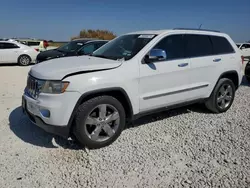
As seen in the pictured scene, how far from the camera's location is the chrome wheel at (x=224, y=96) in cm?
498

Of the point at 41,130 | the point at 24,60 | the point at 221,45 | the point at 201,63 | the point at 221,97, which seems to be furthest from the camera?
the point at 24,60

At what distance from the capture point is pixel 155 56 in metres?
3.64

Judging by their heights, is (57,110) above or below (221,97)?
above

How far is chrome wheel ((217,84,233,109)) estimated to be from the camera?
4.98 meters

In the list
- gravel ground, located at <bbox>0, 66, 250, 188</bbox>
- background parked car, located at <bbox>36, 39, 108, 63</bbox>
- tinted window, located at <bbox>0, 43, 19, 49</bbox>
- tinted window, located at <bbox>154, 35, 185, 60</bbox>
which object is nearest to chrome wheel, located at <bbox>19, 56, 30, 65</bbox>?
tinted window, located at <bbox>0, 43, 19, 49</bbox>

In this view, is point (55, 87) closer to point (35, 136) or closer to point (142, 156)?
point (35, 136)

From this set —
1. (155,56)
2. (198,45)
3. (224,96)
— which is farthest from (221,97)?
(155,56)

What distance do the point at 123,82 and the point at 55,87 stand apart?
96cm

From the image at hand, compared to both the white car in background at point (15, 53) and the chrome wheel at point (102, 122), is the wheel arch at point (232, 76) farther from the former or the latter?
the white car in background at point (15, 53)

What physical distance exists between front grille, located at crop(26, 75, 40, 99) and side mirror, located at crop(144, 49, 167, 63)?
1656 mm

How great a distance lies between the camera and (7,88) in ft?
23.8

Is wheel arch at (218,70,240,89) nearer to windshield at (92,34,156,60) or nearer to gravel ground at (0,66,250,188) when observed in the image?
gravel ground at (0,66,250,188)

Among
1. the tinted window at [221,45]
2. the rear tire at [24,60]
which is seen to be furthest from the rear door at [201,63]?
the rear tire at [24,60]

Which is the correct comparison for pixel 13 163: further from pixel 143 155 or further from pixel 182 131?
pixel 182 131
